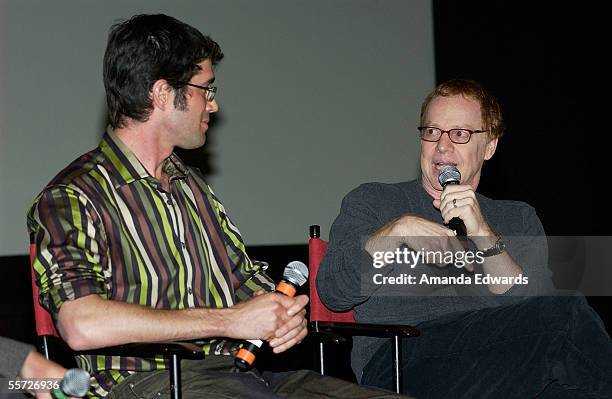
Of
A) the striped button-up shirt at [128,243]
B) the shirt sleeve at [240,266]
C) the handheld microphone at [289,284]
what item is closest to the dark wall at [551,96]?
the shirt sleeve at [240,266]

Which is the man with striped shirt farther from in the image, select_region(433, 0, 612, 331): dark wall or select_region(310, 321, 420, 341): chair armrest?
select_region(433, 0, 612, 331): dark wall

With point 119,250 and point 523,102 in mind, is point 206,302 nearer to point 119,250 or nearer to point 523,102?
point 119,250

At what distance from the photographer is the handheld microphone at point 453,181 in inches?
91.1

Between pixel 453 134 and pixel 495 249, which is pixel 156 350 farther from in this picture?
pixel 453 134

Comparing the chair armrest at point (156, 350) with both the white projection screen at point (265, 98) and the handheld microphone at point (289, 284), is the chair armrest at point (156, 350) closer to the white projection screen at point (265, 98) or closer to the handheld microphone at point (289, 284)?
the handheld microphone at point (289, 284)

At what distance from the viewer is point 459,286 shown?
2.51 meters

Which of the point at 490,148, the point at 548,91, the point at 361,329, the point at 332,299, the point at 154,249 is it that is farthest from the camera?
the point at 548,91

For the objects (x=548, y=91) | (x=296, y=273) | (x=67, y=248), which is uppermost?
(x=548, y=91)

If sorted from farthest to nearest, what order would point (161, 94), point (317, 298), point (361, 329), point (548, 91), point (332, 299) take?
point (548, 91) → point (317, 298) → point (332, 299) → point (361, 329) → point (161, 94)

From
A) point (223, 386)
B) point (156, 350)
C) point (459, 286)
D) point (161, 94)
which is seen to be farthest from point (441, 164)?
point (156, 350)

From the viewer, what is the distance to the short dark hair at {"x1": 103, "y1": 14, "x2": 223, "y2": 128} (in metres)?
2.17

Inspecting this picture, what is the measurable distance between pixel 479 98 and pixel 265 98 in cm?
194

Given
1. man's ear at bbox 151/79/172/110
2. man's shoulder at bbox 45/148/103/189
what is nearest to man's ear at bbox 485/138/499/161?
man's ear at bbox 151/79/172/110

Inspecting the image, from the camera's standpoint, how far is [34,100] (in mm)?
4004
